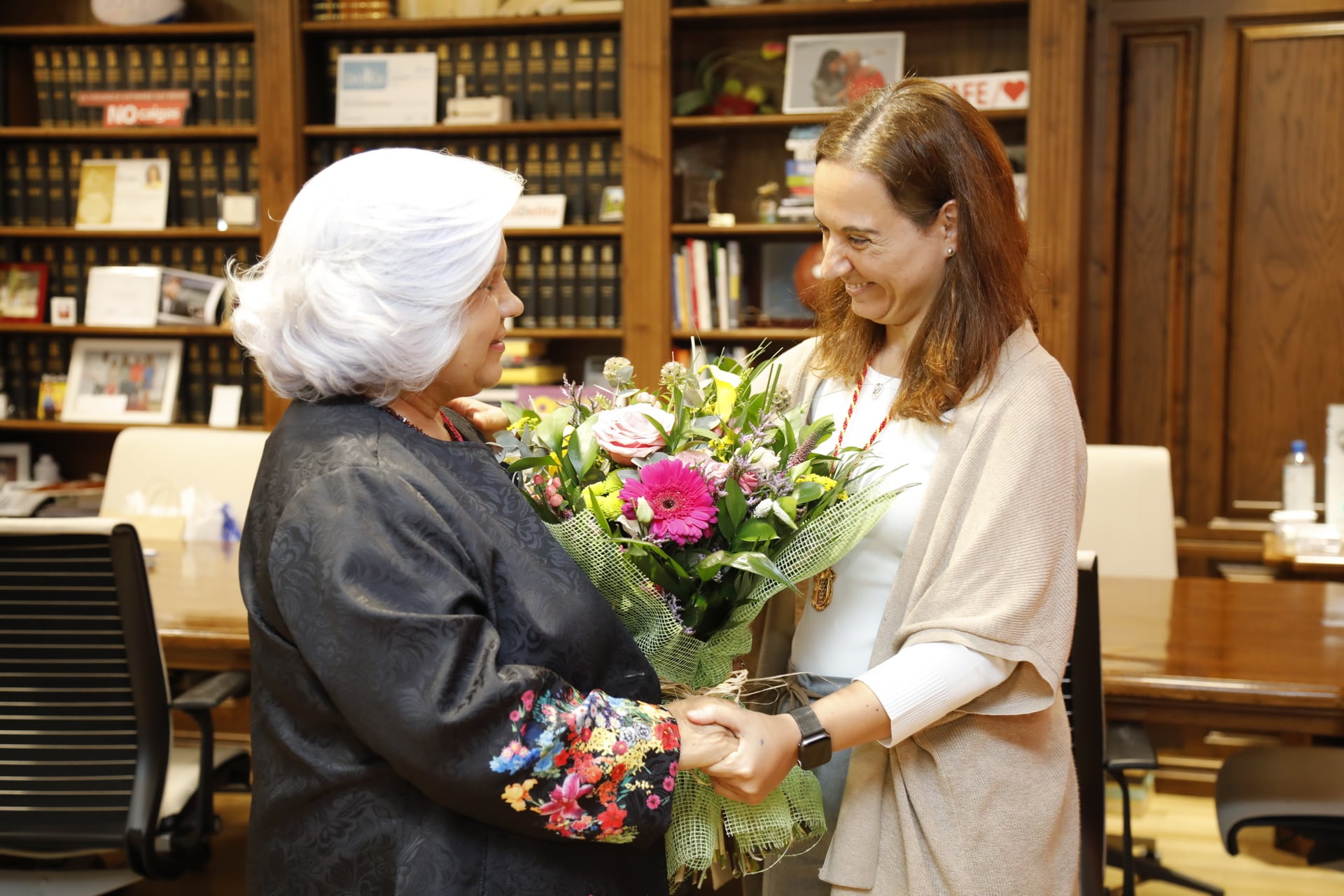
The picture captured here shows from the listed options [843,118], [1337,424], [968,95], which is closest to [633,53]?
[968,95]

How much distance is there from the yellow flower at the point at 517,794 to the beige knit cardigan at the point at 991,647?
0.45m

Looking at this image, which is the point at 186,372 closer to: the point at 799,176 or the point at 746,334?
the point at 746,334

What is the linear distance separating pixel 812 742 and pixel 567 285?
3.20m

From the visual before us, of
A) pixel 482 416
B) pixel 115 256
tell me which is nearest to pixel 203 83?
pixel 115 256

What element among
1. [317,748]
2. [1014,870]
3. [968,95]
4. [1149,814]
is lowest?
[1149,814]

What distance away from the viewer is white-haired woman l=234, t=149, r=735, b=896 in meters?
1.07

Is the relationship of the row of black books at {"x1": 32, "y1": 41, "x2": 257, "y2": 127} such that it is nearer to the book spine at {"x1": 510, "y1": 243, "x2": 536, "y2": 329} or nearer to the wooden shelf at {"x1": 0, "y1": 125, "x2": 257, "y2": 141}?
the wooden shelf at {"x1": 0, "y1": 125, "x2": 257, "y2": 141}

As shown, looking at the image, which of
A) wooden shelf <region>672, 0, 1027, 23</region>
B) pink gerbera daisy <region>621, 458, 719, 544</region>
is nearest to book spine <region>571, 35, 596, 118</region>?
wooden shelf <region>672, 0, 1027, 23</region>

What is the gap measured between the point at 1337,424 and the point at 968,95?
4.90 feet

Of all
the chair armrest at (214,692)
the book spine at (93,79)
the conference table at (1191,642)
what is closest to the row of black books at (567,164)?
the book spine at (93,79)

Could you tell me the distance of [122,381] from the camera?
4562 mm

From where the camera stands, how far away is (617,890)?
124 centimetres

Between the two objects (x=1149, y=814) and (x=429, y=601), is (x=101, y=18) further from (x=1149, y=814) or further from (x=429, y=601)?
(x=1149, y=814)

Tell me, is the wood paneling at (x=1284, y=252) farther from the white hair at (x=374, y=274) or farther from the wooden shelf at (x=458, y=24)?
the white hair at (x=374, y=274)
